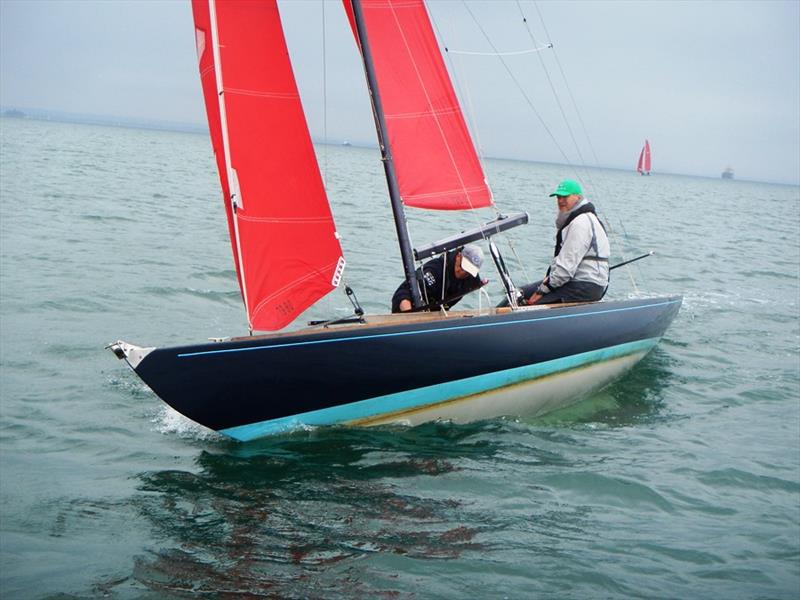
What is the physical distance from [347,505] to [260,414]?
137 centimetres

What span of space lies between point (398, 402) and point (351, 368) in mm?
632

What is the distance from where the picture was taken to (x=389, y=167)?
817cm

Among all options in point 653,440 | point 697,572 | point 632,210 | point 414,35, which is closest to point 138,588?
point 697,572

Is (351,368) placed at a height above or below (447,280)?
below

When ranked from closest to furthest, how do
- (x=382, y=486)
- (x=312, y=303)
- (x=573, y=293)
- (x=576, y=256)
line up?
(x=382, y=486) → (x=312, y=303) → (x=576, y=256) → (x=573, y=293)

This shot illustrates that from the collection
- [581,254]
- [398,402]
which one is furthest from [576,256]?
[398,402]

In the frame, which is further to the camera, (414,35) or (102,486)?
(414,35)

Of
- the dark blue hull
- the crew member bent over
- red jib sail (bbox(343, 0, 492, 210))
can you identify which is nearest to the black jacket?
the crew member bent over

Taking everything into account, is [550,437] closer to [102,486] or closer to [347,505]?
[347,505]

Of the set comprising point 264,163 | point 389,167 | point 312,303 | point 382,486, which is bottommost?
point 382,486

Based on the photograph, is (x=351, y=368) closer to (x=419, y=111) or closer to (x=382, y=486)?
(x=382, y=486)

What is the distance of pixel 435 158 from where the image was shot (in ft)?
28.3

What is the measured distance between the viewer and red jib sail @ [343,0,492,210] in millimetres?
8398

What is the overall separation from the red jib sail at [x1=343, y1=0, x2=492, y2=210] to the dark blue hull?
1.60 meters
